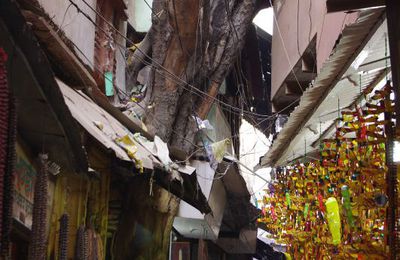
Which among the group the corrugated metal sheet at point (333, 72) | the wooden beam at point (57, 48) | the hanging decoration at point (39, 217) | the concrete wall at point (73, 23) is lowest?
the hanging decoration at point (39, 217)

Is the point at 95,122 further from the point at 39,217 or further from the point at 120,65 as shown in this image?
the point at 120,65

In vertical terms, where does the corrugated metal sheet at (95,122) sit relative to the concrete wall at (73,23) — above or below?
below

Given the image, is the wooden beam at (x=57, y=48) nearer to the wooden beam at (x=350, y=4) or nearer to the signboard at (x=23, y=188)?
the signboard at (x=23, y=188)

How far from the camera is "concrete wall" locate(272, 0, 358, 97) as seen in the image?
8617 mm

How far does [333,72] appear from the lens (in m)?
6.79

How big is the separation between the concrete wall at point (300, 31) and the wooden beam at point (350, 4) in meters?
1.87

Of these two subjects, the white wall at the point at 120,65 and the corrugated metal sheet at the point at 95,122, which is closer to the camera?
the corrugated metal sheet at the point at 95,122

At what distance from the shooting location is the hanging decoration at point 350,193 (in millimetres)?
5531

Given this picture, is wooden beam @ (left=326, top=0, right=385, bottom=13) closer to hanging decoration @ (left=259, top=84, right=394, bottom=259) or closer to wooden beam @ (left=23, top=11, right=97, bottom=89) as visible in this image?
hanging decoration @ (left=259, top=84, right=394, bottom=259)

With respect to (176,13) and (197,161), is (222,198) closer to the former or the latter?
(197,161)

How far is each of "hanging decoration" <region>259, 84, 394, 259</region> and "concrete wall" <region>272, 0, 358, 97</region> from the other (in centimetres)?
158

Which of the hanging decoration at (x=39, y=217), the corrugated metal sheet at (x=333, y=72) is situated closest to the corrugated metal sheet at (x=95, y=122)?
the hanging decoration at (x=39, y=217)

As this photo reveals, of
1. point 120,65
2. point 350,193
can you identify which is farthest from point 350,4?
point 120,65

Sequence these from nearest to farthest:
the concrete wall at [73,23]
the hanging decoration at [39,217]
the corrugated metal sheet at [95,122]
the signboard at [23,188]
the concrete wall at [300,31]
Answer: the hanging decoration at [39,217] < the signboard at [23,188] < the corrugated metal sheet at [95,122] < the concrete wall at [73,23] < the concrete wall at [300,31]
